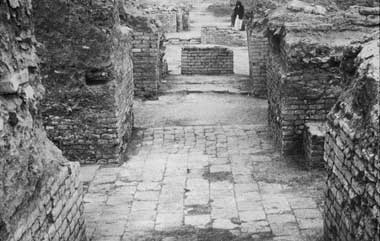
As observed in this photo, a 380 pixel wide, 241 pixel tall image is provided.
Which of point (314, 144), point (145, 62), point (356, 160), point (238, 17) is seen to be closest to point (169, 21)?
point (238, 17)

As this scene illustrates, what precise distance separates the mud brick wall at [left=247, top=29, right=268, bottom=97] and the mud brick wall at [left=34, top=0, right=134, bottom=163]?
4097 millimetres

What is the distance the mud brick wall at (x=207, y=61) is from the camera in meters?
13.2

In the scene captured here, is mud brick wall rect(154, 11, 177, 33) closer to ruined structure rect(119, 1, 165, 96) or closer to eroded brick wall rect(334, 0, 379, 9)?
ruined structure rect(119, 1, 165, 96)

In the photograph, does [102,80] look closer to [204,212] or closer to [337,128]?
[204,212]

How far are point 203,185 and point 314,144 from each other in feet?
5.15

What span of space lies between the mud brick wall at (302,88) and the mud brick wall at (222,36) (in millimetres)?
12112

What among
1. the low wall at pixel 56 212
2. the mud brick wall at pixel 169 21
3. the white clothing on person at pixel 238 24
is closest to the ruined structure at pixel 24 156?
the low wall at pixel 56 212

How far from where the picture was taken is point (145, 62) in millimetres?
10047

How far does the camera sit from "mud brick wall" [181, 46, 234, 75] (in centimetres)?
1325

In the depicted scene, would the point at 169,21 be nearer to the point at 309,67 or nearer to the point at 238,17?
the point at 238,17

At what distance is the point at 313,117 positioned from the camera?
6.47 meters

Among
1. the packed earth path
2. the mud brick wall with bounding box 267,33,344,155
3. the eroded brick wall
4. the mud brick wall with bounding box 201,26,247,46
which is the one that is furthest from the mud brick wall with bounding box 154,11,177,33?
the mud brick wall with bounding box 267,33,344,155

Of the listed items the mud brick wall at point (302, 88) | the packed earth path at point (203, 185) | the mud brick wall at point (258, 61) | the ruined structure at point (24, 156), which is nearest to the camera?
the ruined structure at point (24, 156)

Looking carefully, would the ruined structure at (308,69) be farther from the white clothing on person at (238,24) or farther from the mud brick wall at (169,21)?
the mud brick wall at (169,21)
